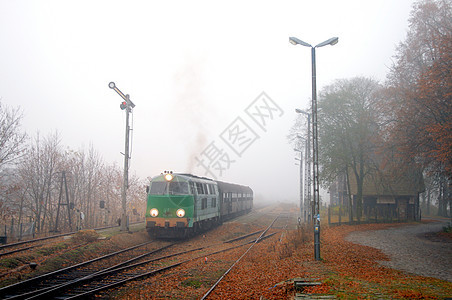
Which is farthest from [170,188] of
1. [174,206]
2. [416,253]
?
[416,253]

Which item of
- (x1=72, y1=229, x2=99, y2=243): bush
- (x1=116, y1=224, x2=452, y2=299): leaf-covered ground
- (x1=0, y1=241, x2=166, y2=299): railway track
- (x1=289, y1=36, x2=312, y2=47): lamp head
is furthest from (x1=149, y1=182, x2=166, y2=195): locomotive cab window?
(x1=289, y1=36, x2=312, y2=47): lamp head

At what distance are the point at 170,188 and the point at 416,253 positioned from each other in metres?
12.2

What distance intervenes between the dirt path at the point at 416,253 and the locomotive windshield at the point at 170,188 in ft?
31.7

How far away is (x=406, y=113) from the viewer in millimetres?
17484

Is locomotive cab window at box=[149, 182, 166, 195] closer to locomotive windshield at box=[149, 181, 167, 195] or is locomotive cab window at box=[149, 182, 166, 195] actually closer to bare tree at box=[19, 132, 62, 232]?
locomotive windshield at box=[149, 181, 167, 195]

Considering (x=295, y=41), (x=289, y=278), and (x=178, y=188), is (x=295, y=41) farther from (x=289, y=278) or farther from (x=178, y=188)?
(x=178, y=188)

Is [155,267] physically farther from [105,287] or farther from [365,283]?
[365,283]

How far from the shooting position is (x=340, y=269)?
415 inches

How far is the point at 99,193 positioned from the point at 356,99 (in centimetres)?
2472

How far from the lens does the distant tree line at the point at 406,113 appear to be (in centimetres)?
1529

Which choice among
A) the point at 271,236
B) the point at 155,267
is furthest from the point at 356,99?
the point at 155,267

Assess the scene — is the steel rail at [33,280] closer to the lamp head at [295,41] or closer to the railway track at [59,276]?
the railway track at [59,276]

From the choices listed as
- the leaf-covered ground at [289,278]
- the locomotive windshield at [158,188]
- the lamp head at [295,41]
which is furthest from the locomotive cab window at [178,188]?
the lamp head at [295,41]

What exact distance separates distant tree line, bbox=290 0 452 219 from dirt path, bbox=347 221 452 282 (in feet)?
12.1
